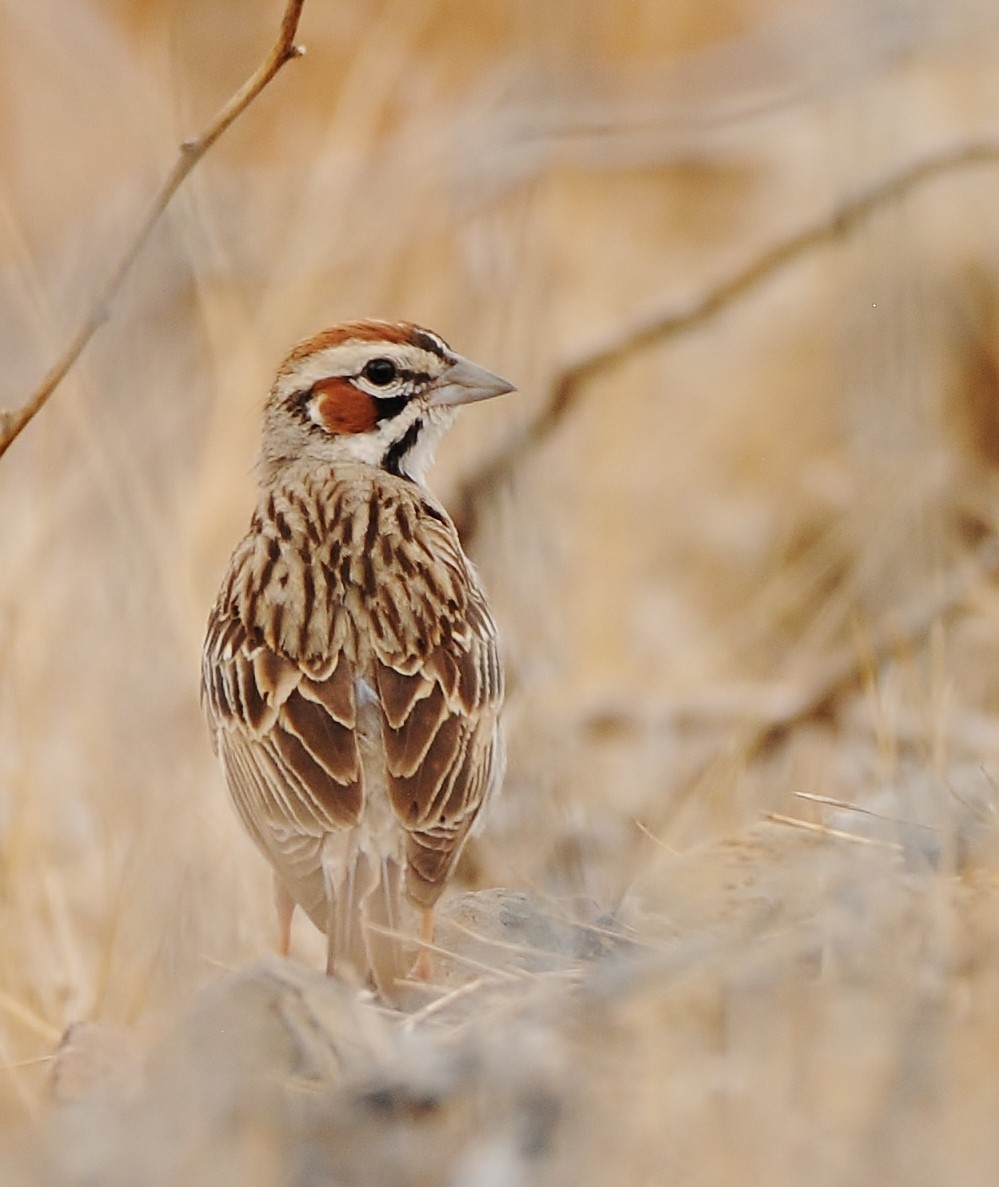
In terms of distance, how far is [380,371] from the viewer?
15.9 ft

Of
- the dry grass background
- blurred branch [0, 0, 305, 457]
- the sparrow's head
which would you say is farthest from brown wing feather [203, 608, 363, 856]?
blurred branch [0, 0, 305, 457]

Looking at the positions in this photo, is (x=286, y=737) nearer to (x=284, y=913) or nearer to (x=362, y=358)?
(x=284, y=913)

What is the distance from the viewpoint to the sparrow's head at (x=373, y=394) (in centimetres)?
484

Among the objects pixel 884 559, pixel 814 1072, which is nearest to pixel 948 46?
pixel 884 559

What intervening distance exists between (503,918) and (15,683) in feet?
6.03

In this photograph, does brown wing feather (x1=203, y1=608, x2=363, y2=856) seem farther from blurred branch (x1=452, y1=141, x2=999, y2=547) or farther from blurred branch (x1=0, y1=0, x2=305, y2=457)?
blurred branch (x1=452, y1=141, x2=999, y2=547)

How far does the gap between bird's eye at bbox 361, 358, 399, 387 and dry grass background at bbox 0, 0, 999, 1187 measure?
57cm

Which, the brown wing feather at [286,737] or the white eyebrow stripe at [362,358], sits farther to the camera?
the white eyebrow stripe at [362,358]

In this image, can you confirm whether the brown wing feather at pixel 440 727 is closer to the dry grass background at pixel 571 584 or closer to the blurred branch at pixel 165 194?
the dry grass background at pixel 571 584

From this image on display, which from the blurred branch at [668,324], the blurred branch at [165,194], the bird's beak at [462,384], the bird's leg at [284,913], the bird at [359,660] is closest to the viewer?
the blurred branch at [165,194]

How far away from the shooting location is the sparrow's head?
484 centimetres

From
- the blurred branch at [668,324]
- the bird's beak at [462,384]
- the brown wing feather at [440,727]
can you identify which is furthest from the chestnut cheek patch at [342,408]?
the blurred branch at [668,324]

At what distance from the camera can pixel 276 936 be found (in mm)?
4891

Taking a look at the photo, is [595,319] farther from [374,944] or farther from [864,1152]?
[864,1152]
